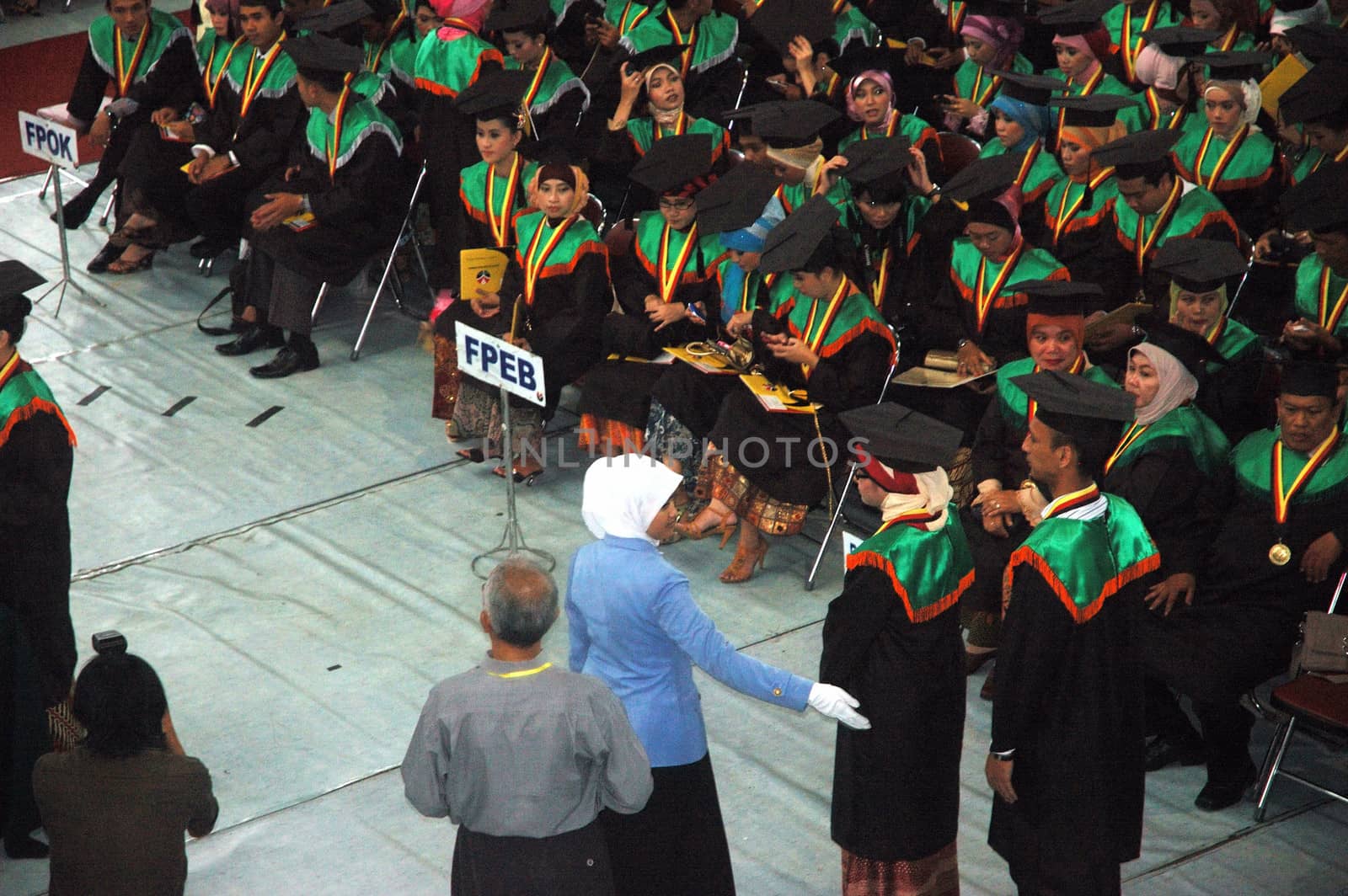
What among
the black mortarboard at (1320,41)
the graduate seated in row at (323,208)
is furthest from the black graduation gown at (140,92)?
the black mortarboard at (1320,41)

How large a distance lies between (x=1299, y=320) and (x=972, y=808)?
2265 mm

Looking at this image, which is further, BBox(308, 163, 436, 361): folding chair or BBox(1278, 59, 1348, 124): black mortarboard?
BBox(308, 163, 436, 361): folding chair

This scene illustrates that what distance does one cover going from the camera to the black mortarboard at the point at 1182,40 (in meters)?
7.61

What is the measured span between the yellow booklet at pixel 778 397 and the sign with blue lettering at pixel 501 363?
844 mm

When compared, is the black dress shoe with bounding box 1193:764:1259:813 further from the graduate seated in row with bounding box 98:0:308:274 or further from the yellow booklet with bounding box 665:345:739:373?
the graduate seated in row with bounding box 98:0:308:274

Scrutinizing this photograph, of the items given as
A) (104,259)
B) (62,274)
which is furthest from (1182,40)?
(62,274)

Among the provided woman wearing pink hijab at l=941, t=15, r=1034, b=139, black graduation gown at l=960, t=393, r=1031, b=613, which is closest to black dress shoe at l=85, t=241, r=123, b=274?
woman wearing pink hijab at l=941, t=15, r=1034, b=139

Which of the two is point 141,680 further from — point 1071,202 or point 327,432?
point 1071,202

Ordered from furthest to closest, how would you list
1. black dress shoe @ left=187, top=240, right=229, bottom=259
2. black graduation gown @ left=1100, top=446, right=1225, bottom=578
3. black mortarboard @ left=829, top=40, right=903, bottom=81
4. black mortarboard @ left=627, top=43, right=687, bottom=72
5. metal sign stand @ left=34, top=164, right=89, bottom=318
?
black dress shoe @ left=187, top=240, right=229, bottom=259 → metal sign stand @ left=34, top=164, right=89, bottom=318 → black mortarboard @ left=627, top=43, right=687, bottom=72 → black mortarboard @ left=829, top=40, right=903, bottom=81 → black graduation gown @ left=1100, top=446, right=1225, bottom=578

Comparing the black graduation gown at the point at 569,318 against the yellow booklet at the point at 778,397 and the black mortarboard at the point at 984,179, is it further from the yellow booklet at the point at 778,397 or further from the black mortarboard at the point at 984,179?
the black mortarboard at the point at 984,179

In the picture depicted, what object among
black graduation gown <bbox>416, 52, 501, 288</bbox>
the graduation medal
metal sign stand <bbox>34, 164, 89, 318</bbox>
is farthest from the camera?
metal sign stand <bbox>34, 164, 89, 318</bbox>

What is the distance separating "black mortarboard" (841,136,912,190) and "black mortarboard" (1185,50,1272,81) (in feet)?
4.32

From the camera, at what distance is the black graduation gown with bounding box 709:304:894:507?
6.43 metres

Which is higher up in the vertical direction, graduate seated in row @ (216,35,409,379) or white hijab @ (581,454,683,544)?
white hijab @ (581,454,683,544)
